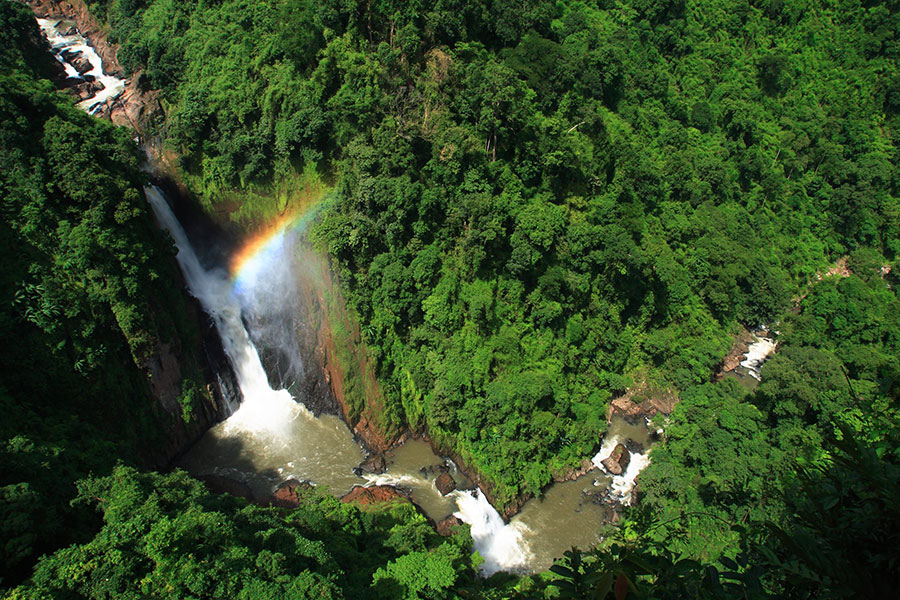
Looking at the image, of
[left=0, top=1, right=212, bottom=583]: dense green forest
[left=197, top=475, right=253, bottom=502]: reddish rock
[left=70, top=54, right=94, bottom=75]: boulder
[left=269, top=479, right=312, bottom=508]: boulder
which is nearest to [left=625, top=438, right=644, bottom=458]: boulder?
[left=269, top=479, right=312, bottom=508]: boulder

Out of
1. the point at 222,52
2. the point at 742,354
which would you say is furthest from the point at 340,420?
the point at 742,354

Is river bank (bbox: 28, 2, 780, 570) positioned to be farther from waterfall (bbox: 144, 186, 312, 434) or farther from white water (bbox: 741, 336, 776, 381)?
white water (bbox: 741, 336, 776, 381)

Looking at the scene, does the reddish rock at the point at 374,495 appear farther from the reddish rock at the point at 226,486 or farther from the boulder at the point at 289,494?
the reddish rock at the point at 226,486

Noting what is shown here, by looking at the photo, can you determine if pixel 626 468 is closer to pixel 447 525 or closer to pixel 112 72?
pixel 447 525

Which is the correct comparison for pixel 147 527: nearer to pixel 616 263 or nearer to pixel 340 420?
pixel 340 420

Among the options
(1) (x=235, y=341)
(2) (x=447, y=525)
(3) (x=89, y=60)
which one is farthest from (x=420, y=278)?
(3) (x=89, y=60)
